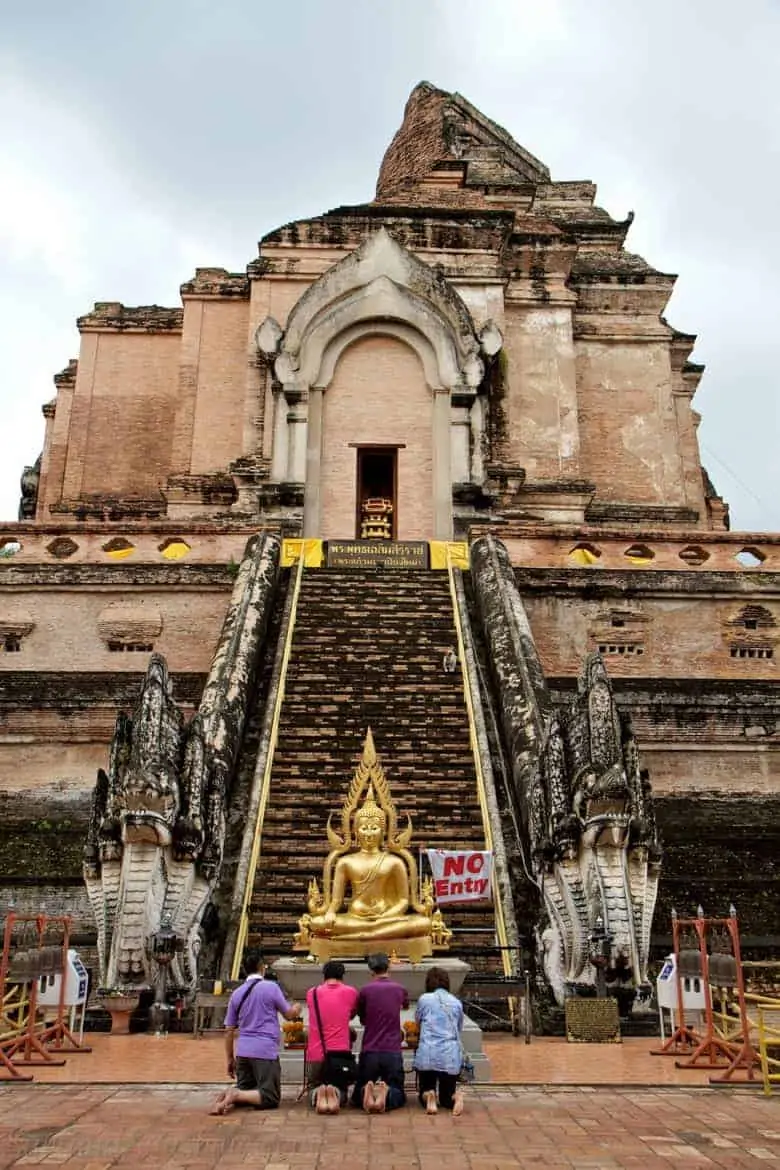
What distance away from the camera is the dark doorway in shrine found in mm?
21922

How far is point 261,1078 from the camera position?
21.3ft

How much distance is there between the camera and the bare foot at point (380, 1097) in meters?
6.34

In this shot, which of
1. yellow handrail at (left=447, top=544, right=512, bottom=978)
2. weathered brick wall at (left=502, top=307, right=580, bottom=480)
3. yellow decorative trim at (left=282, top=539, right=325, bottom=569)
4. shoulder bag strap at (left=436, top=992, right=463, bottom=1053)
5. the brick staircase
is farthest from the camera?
weathered brick wall at (left=502, top=307, right=580, bottom=480)

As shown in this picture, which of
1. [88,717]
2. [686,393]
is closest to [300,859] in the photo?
[88,717]

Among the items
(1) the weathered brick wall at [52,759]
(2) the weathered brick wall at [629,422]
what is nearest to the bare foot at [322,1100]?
(1) the weathered brick wall at [52,759]

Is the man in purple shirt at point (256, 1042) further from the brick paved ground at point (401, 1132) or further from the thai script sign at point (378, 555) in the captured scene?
the thai script sign at point (378, 555)

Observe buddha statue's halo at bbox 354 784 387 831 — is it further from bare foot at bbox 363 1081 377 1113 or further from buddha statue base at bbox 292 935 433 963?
bare foot at bbox 363 1081 377 1113

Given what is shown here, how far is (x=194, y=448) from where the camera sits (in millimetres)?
23859

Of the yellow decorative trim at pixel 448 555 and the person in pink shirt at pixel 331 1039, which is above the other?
the yellow decorative trim at pixel 448 555

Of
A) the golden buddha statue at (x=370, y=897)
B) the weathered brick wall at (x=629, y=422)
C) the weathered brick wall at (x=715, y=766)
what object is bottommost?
the golden buddha statue at (x=370, y=897)

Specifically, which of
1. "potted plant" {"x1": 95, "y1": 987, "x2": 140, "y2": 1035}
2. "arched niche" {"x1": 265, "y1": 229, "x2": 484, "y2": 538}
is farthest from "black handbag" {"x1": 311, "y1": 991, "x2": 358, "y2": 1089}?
"arched niche" {"x1": 265, "y1": 229, "x2": 484, "y2": 538}

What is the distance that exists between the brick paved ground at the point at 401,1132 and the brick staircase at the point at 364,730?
12.8ft

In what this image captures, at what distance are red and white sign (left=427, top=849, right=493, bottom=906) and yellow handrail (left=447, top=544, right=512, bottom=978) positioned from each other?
0.37 metres

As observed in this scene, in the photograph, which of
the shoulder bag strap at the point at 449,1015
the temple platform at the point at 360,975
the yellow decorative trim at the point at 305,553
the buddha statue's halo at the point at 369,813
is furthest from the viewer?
the yellow decorative trim at the point at 305,553
